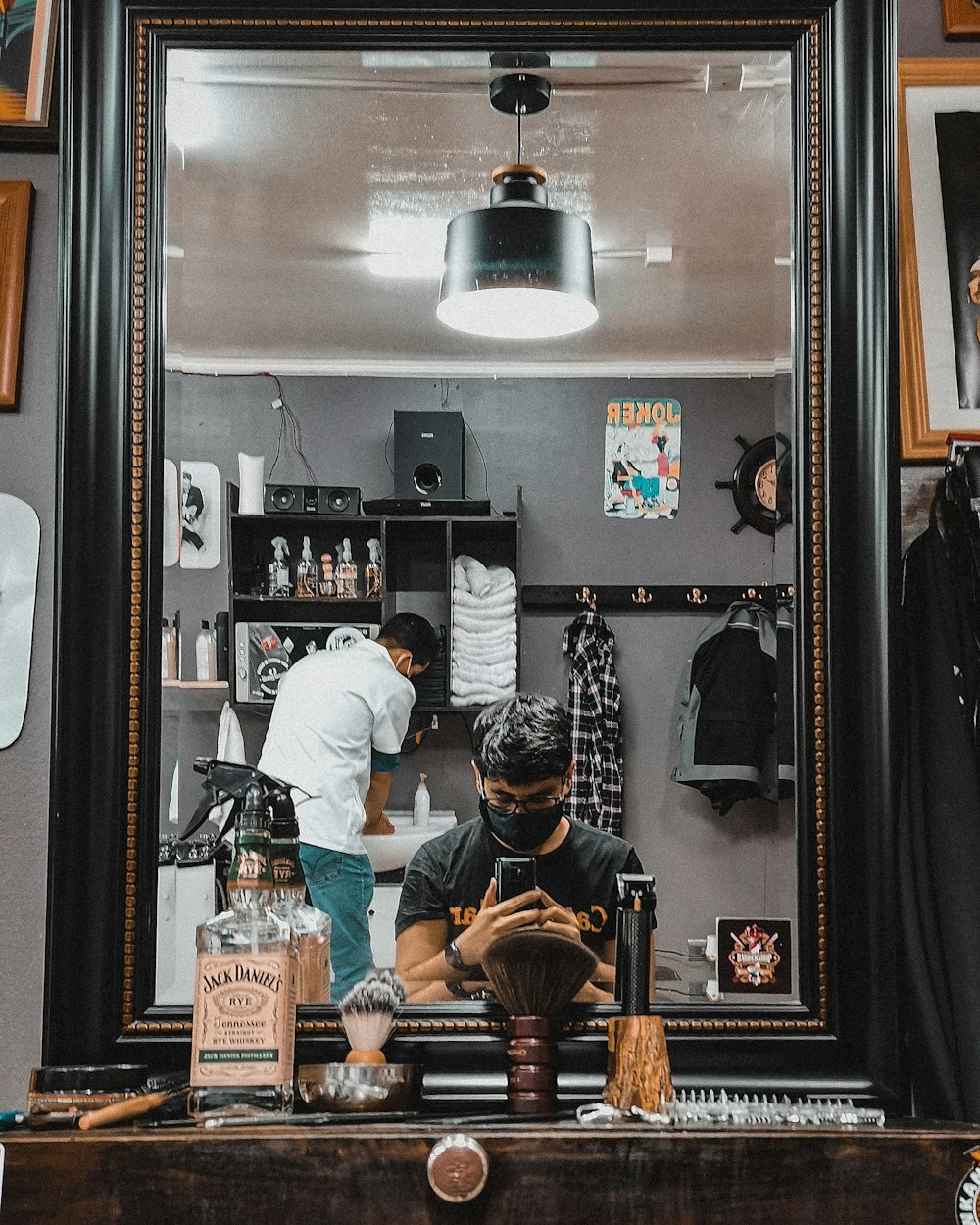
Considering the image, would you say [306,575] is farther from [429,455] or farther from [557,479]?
[557,479]

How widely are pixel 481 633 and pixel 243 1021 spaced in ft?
1.63

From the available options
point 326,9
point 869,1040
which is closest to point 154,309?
point 326,9

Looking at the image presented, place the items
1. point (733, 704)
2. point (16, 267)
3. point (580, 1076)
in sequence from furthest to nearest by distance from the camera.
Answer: point (16, 267), point (733, 704), point (580, 1076)

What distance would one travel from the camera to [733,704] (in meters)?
1.47

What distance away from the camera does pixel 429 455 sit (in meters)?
1.47

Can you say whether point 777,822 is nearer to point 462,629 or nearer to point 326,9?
point 462,629

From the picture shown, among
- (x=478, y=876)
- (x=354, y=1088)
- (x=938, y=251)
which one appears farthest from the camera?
(x=938, y=251)

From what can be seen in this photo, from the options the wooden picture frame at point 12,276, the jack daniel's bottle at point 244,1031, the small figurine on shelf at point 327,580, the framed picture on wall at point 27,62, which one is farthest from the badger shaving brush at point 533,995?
the framed picture on wall at point 27,62

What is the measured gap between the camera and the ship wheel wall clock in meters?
1.47

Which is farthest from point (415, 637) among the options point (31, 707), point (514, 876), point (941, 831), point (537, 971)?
point (941, 831)

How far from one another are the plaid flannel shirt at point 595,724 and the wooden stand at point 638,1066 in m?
0.25

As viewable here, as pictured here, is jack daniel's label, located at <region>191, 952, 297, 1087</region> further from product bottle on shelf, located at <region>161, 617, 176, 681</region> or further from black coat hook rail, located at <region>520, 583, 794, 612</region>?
black coat hook rail, located at <region>520, 583, 794, 612</region>

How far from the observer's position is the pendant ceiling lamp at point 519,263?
1.49 meters

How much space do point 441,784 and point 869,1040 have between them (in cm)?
54
